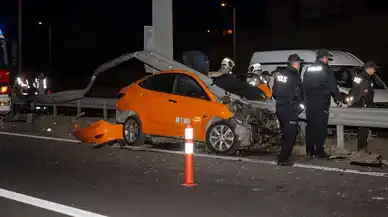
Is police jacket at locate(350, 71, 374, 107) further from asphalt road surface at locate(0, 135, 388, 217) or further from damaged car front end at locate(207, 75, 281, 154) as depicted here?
asphalt road surface at locate(0, 135, 388, 217)

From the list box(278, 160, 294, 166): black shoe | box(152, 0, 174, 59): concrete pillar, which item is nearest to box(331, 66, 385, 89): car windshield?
box(152, 0, 174, 59): concrete pillar

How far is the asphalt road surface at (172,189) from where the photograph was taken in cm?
718

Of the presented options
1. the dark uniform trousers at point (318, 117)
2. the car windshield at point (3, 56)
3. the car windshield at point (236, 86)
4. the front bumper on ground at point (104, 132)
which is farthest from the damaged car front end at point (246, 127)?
the car windshield at point (3, 56)

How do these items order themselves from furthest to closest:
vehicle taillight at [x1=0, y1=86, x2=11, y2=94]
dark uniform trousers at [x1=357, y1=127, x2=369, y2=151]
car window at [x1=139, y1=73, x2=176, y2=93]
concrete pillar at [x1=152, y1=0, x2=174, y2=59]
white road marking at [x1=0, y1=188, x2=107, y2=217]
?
concrete pillar at [x1=152, y1=0, x2=174, y2=59] → vehicle taillight at [x1=0, y1=86, x2=11, y2=94] → car window at [x1=139, y1=73, x2=176, y2=93] → dark uniform trousers at [x1=357, y1=127, x2=369, y2=151] → white road marking at [x1=0, y1=188, x2=107, y2=217]

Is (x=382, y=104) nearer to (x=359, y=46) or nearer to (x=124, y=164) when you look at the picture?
(x=124, y=164)

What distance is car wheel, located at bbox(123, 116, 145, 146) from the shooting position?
1277 centimetres

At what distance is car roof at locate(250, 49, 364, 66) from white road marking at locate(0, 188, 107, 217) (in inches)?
369

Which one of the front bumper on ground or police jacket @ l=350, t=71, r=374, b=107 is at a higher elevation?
police jacket @ l=350, t=71, r=374, b=107

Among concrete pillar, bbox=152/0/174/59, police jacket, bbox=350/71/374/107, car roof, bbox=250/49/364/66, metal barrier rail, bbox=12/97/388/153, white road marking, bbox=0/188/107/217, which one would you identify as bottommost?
white road marking, bbox=0/188/107/217

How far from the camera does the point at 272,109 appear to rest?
472 inches

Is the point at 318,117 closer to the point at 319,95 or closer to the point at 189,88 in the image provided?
the point at 319,95

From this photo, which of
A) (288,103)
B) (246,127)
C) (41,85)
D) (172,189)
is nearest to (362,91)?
(288,103)

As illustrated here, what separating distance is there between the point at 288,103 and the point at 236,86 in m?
2.11

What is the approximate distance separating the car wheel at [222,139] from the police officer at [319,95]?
1.45 metres
